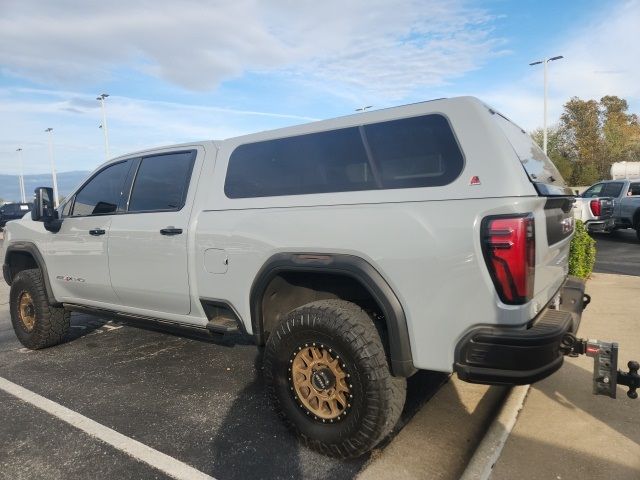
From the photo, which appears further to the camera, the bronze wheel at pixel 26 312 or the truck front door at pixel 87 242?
the bronze wheel at pixel 26 312

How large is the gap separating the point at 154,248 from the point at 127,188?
30.5 inches

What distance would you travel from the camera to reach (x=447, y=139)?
2.61 meters

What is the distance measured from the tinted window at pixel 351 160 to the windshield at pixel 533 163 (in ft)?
1.27

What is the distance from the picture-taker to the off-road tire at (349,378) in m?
2.62

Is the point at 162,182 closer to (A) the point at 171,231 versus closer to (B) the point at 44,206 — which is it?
(A) the point at 171,231

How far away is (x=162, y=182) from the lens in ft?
12.9

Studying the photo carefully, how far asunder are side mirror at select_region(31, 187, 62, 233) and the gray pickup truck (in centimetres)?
1418

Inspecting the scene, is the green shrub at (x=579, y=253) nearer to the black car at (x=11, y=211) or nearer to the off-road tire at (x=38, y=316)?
the off-road tire at (x=38, y=316)

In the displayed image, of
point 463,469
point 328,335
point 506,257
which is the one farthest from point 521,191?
point 463,469

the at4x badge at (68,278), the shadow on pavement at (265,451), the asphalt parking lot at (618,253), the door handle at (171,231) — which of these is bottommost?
the asphalt parking lot at (618,253)

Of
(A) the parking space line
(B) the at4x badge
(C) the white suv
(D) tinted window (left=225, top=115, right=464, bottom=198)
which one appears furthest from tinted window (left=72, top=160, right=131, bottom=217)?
(A) the parking space line

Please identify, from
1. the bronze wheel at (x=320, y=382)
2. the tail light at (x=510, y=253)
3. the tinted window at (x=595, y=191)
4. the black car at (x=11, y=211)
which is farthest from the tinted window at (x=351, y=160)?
the black car at (x=11, y=211)

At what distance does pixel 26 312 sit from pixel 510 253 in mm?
4924

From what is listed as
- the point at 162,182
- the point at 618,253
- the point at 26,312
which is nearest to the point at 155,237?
the point at 162,182
